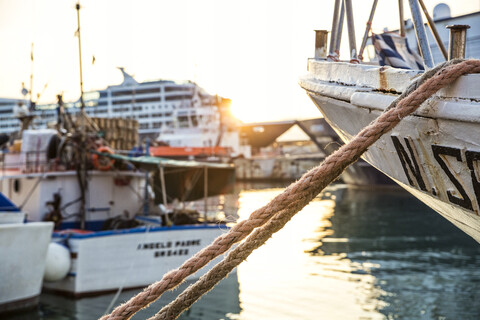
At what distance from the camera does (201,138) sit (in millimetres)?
53500

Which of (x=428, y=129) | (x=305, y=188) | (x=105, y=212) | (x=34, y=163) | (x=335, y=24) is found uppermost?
(x=335, y=24)

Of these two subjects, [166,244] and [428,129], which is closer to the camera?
[428,129]

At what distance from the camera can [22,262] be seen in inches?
393

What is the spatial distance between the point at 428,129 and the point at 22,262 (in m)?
8.91

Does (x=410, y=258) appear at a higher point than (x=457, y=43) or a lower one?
lower

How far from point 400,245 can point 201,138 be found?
37926mm

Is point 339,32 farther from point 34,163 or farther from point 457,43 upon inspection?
point 34,163

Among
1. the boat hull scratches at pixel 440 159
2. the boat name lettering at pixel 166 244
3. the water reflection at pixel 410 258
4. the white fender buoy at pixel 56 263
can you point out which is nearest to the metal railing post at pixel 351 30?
the boat hull scratches at pixel 440 159

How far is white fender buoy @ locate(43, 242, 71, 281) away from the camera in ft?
35.8

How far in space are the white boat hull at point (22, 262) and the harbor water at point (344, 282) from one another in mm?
331

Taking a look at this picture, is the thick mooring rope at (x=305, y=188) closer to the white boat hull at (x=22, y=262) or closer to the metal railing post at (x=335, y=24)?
the metal railing post at (x=335, y=24)

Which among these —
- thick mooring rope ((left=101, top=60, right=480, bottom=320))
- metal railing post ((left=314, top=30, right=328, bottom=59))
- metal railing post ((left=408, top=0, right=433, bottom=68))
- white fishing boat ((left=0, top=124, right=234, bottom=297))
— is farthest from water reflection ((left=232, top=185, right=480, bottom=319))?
thick mooring rope ((left=101, top=60, right=480, bottom=320))

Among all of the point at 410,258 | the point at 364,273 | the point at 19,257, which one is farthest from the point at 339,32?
the point at 410,258

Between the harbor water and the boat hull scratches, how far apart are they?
6.71 m
